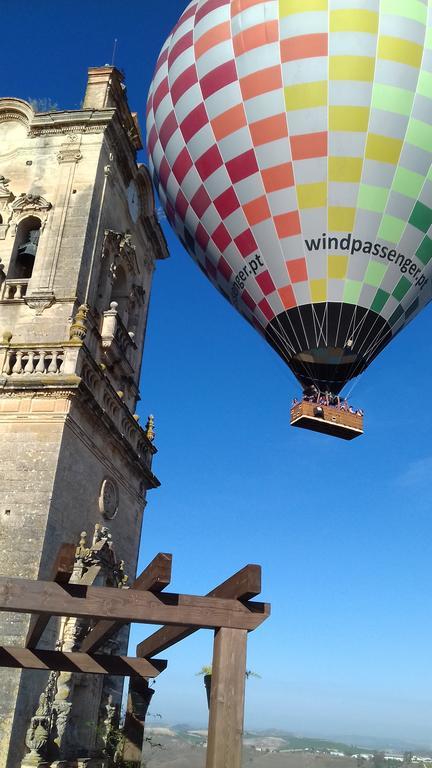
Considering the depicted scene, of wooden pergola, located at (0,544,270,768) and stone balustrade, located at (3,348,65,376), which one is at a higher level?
stone balustrade, located at (3,348,65,376)

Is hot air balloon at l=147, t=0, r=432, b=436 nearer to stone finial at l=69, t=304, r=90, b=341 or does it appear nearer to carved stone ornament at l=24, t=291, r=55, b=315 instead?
stone finial at l=69, t=304, r=90, b=341

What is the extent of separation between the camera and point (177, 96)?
18172mm

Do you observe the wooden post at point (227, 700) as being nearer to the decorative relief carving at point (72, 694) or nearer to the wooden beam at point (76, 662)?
the wooden beam at point (76, 662)

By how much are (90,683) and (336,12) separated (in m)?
15.5

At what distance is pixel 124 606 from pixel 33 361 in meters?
9.88

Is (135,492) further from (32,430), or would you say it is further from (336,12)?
(336,12)

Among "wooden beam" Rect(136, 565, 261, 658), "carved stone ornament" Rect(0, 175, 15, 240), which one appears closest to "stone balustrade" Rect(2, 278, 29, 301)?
"carved stone ornament" Rect(0, 175, 15, 240)

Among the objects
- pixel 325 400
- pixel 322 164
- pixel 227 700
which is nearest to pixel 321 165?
pixel 322 164

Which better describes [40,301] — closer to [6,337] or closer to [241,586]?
[6,337]

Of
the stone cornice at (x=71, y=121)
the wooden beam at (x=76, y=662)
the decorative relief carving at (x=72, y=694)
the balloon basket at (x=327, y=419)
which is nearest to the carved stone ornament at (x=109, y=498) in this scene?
the decorative relief carving at (x=72, y=694)

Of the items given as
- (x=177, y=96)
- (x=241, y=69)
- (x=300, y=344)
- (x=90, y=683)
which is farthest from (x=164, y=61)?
(x=90, y=683)

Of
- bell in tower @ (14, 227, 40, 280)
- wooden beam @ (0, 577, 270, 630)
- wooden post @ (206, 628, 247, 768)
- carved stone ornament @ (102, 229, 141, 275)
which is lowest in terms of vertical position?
wooden post @ (206, 628, 247, 768)

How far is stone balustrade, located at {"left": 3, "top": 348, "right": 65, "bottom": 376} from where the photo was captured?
15711mm

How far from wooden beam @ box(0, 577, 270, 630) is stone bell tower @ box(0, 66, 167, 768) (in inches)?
266
